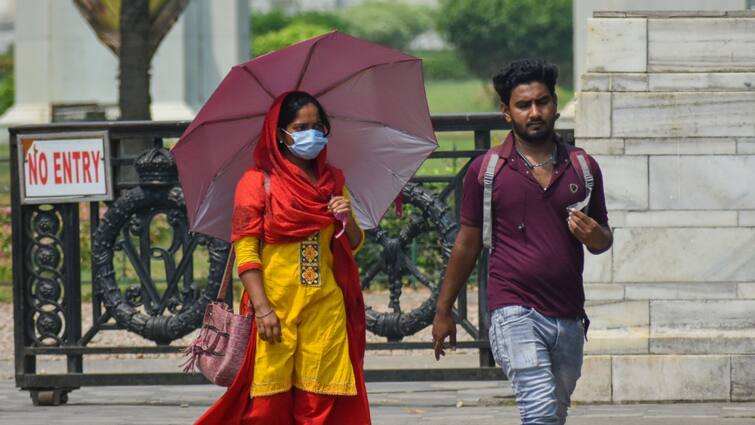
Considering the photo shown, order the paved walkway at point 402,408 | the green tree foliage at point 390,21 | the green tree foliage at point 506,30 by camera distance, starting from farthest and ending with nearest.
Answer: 1. the green tree foliage at point 390,21
2. the green tree foliage at point 506,30
3. the paved walkway at point 402,408

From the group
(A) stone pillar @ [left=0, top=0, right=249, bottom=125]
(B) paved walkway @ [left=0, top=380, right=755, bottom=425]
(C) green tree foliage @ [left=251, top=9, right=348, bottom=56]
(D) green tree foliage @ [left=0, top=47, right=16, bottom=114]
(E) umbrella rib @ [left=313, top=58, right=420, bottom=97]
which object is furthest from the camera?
(C) green tree foliage @ [left=251, top=9, right=348, bottom=56]

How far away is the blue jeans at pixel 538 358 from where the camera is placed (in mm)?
5883

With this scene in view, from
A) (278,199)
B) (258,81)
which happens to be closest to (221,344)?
(278,199)

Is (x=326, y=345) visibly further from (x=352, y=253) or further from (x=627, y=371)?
(x=627, y=371)

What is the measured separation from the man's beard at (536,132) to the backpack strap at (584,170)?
5.0 inches

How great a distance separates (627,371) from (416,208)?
1.55 m

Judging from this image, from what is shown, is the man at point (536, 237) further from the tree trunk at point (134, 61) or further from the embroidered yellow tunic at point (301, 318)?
the tree trunk at point (134, 61)

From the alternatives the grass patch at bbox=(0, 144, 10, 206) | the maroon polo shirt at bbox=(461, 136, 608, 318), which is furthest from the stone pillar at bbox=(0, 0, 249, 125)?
the maroon polo shirt at bbox=(461, 136, 608, 318)

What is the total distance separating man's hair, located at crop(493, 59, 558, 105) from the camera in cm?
599

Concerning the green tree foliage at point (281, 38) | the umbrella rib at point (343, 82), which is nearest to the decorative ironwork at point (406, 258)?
the umbrella rib at point (343, 82)

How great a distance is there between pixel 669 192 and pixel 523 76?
3.14m

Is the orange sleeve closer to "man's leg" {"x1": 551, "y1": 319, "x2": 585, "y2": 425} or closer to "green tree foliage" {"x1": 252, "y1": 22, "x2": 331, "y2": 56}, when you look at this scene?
"man's leg" {"x1": 551, "y1": 319, "x2": 585, "y2": 425}

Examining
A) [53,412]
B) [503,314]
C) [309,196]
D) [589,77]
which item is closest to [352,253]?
[309,196]

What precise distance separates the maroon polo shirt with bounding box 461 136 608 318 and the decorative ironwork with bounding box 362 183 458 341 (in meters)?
3.42
